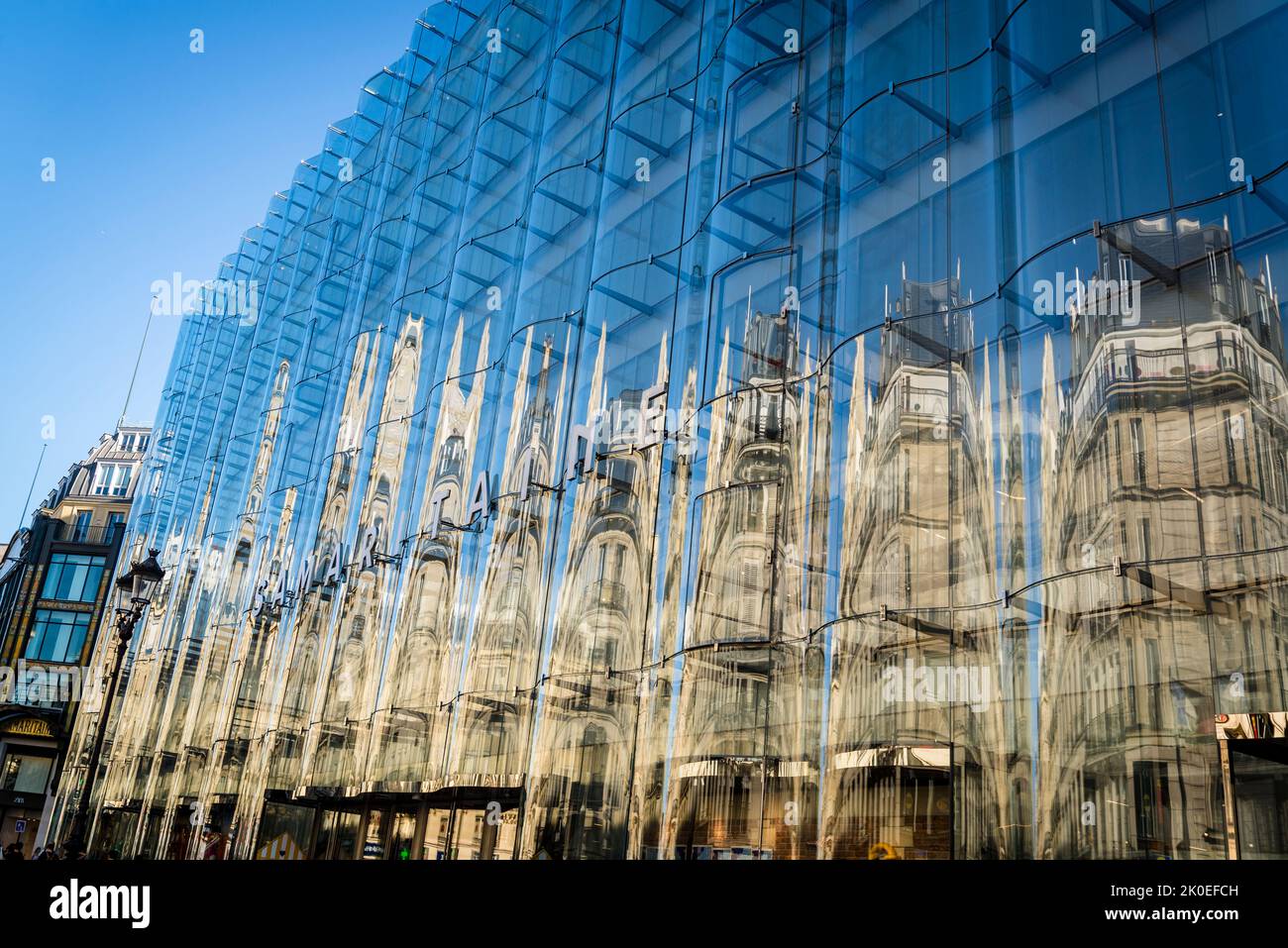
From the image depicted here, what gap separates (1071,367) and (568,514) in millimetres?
7580

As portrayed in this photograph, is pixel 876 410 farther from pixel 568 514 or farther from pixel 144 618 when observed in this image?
pixel 144 618

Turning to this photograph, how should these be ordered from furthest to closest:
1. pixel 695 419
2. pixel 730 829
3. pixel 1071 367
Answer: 1. pixel 695 419
2. pixel 730 829
3. pixel 1071 367

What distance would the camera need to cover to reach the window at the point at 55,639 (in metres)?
61.0

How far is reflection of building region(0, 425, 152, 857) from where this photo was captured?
58.4 meters

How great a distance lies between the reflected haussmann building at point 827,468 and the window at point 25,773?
4365cm

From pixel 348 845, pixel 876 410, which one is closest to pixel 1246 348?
pixel 876 410

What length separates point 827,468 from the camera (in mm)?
11258

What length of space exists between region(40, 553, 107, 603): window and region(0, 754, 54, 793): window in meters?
8.80

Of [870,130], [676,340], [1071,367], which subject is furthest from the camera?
[676,340]
